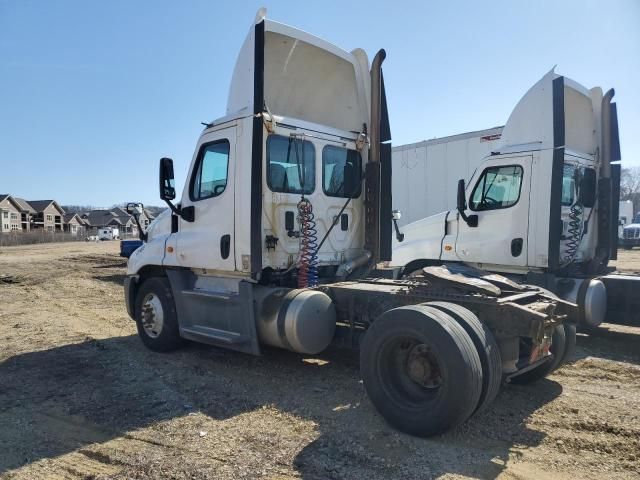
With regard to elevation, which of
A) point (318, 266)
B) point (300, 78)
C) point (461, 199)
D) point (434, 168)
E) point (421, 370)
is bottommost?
point (421, 370)

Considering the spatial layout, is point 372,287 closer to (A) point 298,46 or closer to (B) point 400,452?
(B) point 400,452

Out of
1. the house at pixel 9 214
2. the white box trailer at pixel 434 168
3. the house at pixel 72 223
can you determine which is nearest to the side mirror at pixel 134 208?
the white box trailer at pixel 434 168

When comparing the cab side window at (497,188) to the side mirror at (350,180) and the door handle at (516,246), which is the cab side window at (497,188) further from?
the side mirror at (350,180)

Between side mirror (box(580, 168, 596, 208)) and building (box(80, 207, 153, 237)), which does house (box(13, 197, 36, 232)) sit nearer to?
building (box(80, 207, 153, 237))

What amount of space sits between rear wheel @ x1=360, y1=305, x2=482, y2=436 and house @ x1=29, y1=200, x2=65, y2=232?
91805mm

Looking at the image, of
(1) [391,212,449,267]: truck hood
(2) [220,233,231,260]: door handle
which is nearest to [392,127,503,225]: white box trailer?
(1) [391,212,449,267]: truck hood

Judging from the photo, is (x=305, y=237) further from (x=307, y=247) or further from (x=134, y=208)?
(x=134, y=208)

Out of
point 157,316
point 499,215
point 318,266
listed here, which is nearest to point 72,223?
point 157,316

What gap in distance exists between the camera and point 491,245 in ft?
25.6

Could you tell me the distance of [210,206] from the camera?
622 cm

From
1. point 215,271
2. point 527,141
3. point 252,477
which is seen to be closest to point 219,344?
point 215,271

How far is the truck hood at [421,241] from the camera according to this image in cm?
846

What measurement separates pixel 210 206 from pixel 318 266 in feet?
4.99

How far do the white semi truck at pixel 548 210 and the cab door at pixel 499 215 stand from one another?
0.01 m
